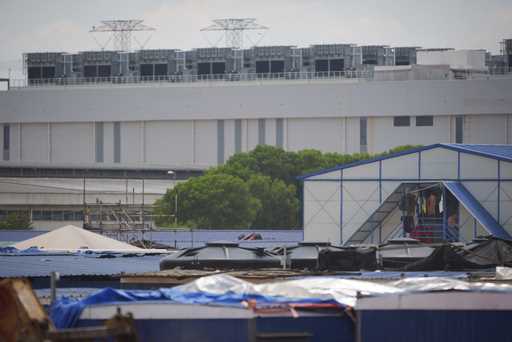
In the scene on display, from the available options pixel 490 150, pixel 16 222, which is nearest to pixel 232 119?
pixel 16 222

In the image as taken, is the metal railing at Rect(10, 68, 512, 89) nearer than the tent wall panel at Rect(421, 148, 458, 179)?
No

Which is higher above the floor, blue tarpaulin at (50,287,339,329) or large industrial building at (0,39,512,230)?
large industrial building at (0,39,512,230)

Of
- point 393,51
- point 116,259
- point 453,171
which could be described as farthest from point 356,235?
point 393,51

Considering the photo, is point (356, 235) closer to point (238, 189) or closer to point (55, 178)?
point (238, 189)

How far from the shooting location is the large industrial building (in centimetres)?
12344

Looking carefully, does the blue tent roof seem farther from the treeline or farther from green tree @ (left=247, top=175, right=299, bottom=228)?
green tree @ (left=247, top=175, right=299, bottom=228)

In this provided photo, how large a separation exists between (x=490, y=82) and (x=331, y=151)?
15504mm

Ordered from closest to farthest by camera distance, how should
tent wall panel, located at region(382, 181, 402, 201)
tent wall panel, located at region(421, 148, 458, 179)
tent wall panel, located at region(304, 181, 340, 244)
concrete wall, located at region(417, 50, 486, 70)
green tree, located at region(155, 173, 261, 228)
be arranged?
tent wall panel, located at region(421, 148, 458, 179) → tent wall panel, located at region(382, 181, 402, 201) → tent wall panel, located at region(304, 181, 340, 244) → green tree, located at region(155, 173, 261, 228) → concrete wall, located at region(417, 50, 486, 70)

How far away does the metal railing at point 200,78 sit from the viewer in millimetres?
136750

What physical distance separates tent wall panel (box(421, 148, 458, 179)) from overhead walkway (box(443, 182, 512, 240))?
3.19 ft

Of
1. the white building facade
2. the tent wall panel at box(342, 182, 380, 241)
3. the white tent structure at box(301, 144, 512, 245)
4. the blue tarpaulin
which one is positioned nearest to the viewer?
the blue tarpaulin

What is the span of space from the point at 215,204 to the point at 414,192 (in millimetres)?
41594

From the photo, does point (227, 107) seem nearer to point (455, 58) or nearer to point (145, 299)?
point (455, 58)

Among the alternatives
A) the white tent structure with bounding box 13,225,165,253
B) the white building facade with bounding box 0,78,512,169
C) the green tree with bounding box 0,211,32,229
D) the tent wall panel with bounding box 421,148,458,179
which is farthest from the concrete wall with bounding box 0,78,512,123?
the white tent structure with bounding box 13,225,165,253
